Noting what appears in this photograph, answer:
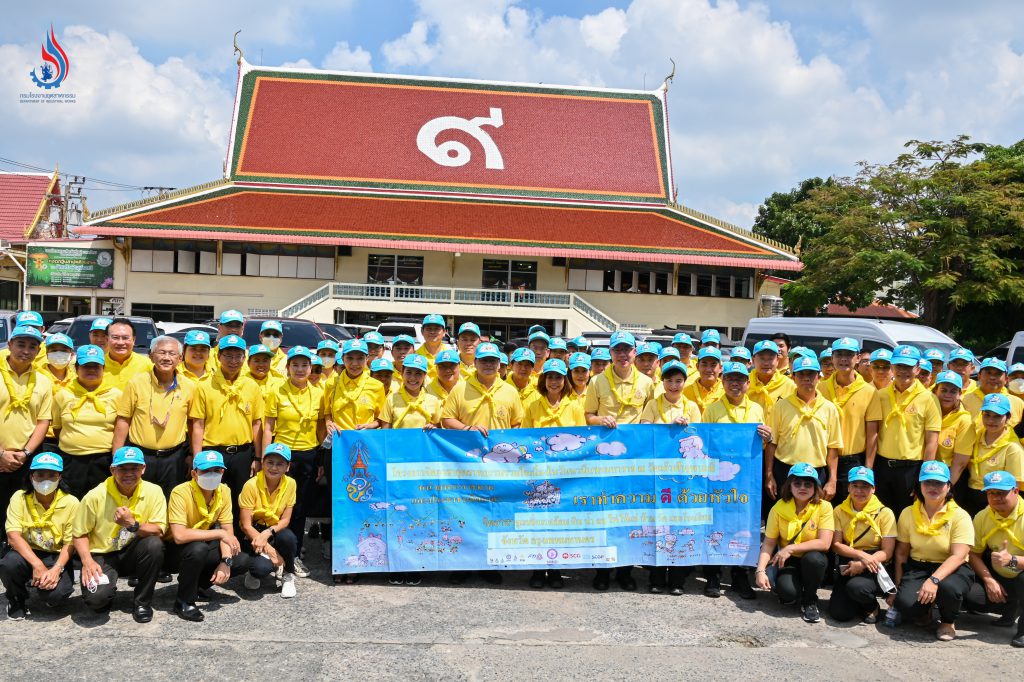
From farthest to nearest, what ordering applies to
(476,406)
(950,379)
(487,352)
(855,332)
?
(855,332)
(950,379)
(476,406)
(487,352)

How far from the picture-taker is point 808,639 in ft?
17.7

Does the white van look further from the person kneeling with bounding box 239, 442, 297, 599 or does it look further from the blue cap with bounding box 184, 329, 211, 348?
the blue cap with bounding box 184, 329, 211, 348

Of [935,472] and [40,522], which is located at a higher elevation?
[935,472]

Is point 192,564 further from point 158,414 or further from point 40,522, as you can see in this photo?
point 158,414

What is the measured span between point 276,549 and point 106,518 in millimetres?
1169

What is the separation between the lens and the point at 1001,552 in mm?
5664

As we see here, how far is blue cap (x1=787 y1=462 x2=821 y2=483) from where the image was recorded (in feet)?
19.1

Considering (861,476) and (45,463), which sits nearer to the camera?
(45,463)

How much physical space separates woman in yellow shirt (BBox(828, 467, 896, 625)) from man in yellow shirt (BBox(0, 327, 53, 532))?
5.73 metres

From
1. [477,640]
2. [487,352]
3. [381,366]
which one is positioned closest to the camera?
[477,640]

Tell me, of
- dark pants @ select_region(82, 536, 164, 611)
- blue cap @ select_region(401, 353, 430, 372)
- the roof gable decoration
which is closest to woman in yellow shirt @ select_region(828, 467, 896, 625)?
blue cap @ select_region(401, 353, 430, 372)

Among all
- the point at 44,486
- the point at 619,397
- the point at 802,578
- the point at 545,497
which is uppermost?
the point at 619,397

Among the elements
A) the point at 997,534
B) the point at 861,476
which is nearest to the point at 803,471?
the point at 861,476

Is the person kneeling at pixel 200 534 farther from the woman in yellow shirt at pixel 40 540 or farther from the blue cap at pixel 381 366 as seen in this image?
the blue cap at pixel 381 366
